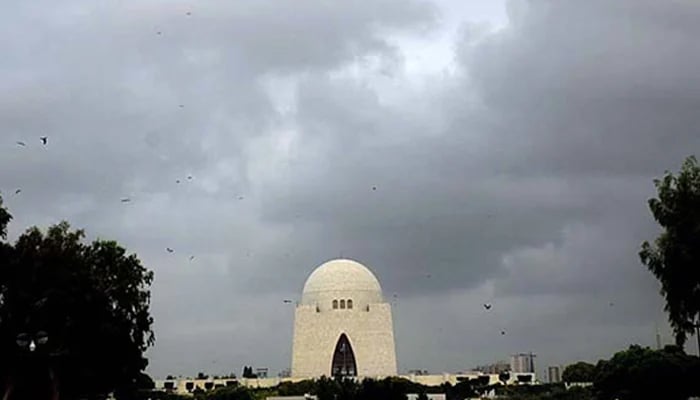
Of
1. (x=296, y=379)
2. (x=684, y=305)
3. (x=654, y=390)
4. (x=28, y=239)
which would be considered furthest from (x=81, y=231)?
(x=296, y=379)

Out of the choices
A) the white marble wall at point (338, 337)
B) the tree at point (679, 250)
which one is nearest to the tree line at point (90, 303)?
the tree at point (679, 250)

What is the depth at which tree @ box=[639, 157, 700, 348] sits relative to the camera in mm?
29609

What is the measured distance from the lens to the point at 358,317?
269 feet

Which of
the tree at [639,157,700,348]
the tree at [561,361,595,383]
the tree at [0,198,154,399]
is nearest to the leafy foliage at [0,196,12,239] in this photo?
the tree at [0,198,154,399]

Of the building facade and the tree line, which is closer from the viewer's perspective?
the tree line

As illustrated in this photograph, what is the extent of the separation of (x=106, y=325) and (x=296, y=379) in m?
47.2

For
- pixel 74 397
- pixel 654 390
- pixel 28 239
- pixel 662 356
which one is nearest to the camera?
pixel 28 239

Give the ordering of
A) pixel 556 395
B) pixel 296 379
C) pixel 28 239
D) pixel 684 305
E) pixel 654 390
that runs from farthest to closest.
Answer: pixel 296 379, pixel 556 395, pixel 654 390, pixel 28 239, pixel 684 305

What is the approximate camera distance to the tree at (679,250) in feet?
97.1

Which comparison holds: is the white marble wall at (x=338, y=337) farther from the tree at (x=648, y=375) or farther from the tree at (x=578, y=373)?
the tree at (x=648, y=375)

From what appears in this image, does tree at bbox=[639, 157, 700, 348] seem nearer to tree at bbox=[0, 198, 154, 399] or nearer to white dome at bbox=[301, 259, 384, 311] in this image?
tree at bbox=[0, 198, 154, 399]

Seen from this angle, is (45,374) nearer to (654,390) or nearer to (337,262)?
(654,390)

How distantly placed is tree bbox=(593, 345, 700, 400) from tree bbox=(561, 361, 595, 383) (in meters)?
19.1

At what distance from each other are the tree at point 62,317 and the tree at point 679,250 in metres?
17.4
